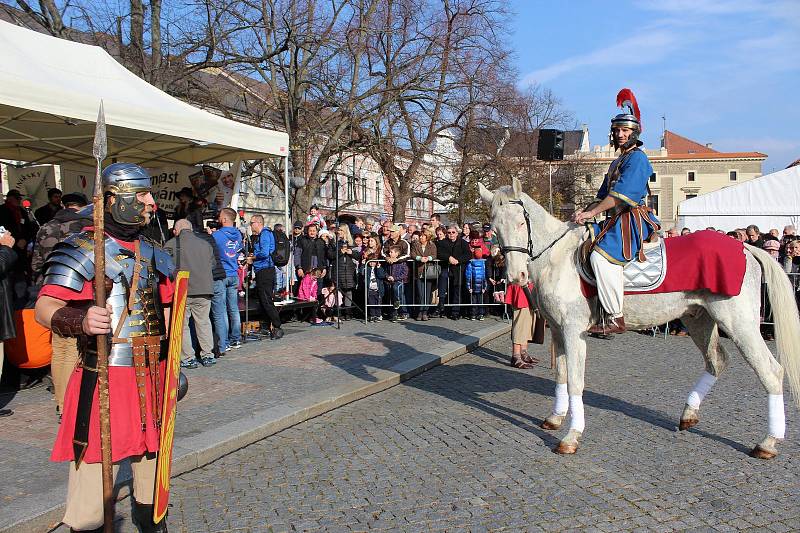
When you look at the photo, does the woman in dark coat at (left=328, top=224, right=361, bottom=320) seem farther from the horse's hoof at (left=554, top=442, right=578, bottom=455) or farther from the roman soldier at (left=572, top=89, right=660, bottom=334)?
the horse's hoof at (left=554, top=442, right=578, bottom=455)

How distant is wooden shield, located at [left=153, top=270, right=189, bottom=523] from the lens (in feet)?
11.4

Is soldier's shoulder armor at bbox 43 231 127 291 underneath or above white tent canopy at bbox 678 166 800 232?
underneath

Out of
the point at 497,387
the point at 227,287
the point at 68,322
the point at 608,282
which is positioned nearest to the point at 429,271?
the point at 227,287

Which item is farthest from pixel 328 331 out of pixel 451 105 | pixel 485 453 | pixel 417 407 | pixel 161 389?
pixel 451 105

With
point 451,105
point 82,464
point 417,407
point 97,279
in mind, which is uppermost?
point 451,105

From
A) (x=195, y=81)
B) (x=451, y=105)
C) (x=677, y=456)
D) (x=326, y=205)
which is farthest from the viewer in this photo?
(x=326, y=205)

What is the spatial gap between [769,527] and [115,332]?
3842mm

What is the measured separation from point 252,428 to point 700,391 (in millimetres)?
4017

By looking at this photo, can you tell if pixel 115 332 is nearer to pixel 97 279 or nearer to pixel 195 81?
pixel 97 279

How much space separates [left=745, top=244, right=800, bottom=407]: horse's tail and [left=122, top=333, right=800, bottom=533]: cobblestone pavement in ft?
2.01

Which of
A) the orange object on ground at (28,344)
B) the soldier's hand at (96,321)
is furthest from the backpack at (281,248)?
the soldier's hand at (96,321)

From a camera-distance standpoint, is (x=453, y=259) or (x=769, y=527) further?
(x=453, y=259)

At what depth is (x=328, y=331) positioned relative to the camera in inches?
508

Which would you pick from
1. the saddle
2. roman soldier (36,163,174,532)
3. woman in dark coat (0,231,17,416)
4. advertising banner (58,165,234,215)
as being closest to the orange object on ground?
woman in dark coat (0,231,17,416)
